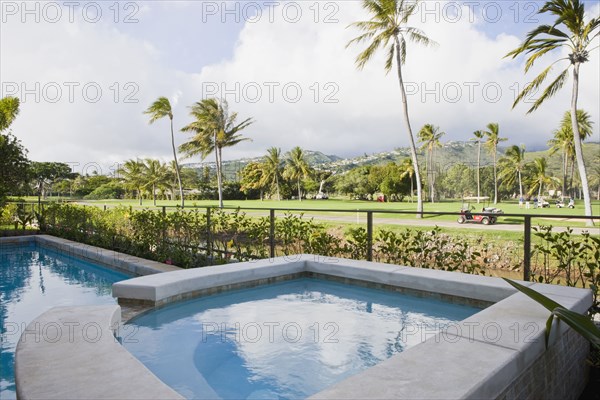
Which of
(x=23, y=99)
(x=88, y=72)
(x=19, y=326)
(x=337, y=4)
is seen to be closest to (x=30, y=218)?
(x=23, y=99)

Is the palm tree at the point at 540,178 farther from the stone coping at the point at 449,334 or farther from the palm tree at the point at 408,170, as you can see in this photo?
the stone coping at the point at 449,334

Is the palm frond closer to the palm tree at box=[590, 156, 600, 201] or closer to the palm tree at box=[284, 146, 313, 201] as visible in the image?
the palm tree at box=[284, 146, 313, 201]

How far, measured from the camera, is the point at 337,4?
8.71 meters

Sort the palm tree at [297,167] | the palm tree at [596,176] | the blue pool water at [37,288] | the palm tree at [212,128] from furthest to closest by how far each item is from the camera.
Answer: the palm tree at [596,176] → the palm tree at [297,167] → the palm tree at [212,128] → the blue pool water at [37,288]

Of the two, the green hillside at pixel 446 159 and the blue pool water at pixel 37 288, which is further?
the green hillside at pixel 446 159

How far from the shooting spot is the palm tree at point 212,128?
34.3 m

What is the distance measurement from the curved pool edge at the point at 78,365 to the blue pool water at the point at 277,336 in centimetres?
60

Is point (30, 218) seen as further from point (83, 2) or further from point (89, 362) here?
point (89, 362)

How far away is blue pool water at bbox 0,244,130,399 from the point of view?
14.3ft

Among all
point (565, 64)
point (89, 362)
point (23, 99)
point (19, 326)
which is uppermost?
point (565, 64)

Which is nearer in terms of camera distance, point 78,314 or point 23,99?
point 78,314

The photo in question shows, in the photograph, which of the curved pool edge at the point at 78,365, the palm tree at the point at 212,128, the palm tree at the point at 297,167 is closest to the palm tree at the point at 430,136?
the palm tree at the point at 297,167

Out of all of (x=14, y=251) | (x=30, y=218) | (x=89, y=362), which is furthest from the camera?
(x=30, y=218)

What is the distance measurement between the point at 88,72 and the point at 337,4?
7.61 metres
